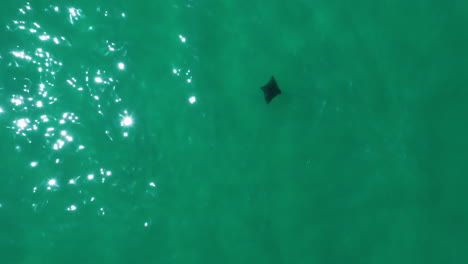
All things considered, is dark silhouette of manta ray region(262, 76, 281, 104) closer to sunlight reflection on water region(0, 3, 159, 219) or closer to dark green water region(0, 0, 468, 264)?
dark green water region(0, 0, 468, 264)

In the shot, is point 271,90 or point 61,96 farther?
point 271,90

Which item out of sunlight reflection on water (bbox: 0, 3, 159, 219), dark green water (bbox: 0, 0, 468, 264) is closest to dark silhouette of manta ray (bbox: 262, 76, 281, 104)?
dark green water (bbox: 0, 0, 468, 264)

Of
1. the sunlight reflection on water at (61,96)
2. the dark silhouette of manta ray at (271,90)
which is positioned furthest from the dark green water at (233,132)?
the dark silhouette of manta ray at (271,90)

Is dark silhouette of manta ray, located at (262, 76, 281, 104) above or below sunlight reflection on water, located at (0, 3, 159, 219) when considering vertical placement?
above

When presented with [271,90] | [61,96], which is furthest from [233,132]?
[61,96]

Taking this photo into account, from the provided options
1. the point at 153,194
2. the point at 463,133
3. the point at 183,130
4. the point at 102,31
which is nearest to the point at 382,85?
the point at 463,133

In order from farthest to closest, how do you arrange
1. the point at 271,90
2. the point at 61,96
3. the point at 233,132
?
the point at 233,132
the point at 271,90
the point at 61,96

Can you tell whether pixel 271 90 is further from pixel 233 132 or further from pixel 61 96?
pixel 61 96

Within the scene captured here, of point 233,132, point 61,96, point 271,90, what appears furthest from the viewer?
point 233,132
